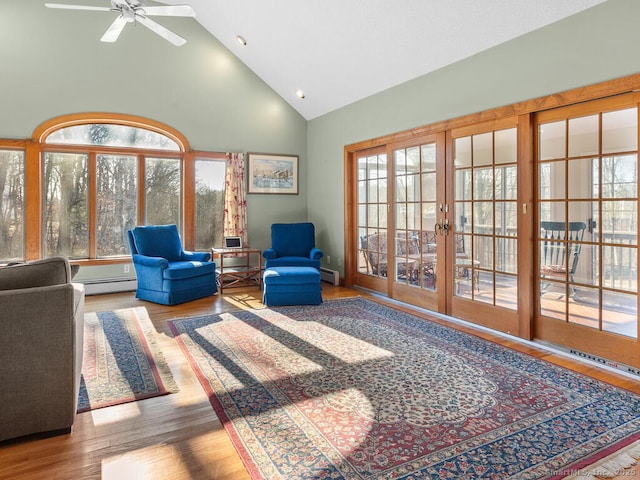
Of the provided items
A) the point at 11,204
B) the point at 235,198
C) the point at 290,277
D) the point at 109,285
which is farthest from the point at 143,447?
the point at 235,198

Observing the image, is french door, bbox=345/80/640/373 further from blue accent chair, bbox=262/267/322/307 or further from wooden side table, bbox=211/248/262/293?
wooden side table, bbox=211/248/262/293

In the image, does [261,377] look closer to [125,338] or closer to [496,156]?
[125,338]

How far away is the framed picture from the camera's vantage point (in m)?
6.85

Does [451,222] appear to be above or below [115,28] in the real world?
below

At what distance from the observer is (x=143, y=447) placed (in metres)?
2.03

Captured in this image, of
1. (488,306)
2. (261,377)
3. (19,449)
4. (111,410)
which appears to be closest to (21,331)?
(19,449)

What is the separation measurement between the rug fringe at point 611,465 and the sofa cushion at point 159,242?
5097 mm

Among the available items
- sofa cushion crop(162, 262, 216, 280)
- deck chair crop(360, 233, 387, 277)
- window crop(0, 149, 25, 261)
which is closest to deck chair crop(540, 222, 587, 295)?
deck chair crop(360, 233, 387, 277)

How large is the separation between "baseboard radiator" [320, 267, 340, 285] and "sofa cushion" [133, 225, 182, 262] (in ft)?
7.63

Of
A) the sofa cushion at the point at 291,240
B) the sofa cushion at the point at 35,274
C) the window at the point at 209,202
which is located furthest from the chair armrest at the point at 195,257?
the sofa cushion at the point at 35,274

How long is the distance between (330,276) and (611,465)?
495cm

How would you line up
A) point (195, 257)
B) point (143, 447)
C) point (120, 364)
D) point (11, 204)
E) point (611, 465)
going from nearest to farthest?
point (611, 465) < point (143, 447) < point (120, 364) < point (11, 204) < point (195, 257)

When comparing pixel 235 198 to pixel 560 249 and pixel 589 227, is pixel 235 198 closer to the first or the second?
pixel 560 249

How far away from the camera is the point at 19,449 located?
2.01 meters
